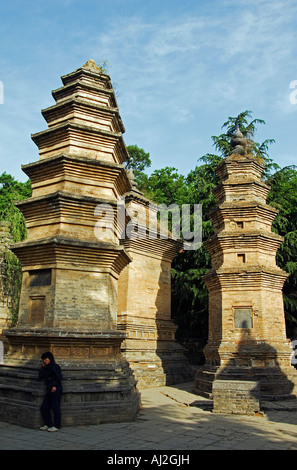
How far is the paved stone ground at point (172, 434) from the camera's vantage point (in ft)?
19.8

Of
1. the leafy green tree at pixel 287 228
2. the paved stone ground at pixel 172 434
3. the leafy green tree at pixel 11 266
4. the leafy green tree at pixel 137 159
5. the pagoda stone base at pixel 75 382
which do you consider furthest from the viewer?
the leafy green tree at pixel 137 159

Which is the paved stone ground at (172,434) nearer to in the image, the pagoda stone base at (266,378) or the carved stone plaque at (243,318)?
the pagoda stone base at (266,378)

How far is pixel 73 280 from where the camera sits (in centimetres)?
826

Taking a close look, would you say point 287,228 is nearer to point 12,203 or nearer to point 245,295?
point 245,295

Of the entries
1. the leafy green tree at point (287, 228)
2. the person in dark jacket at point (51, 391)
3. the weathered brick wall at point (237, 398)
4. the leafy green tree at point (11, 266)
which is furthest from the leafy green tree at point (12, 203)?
the leafy green tree at point (287, 228)

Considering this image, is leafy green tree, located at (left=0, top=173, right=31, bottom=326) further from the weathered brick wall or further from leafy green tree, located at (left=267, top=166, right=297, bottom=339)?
leafy green tree, located at (left=267, top=166, right=297, bottom=339)

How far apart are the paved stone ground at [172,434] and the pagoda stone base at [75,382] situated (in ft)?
0.72

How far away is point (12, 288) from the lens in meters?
16.1

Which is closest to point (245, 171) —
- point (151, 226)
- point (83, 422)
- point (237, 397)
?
point (151, 226)

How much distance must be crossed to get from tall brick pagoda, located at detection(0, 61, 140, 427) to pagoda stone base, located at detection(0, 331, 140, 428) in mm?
19

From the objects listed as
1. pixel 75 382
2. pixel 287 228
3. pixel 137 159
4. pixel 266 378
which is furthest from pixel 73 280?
pixel 137 159

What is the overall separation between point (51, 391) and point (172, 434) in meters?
2.27
